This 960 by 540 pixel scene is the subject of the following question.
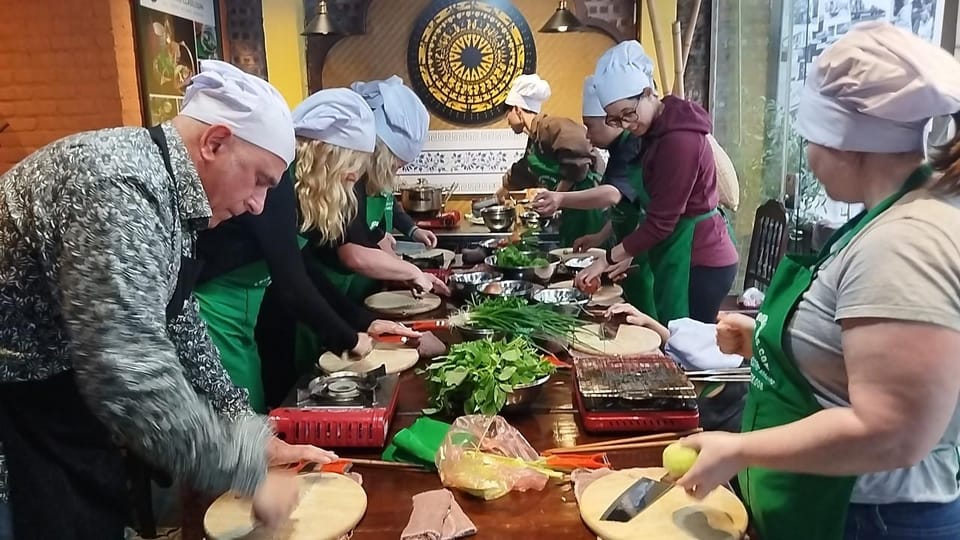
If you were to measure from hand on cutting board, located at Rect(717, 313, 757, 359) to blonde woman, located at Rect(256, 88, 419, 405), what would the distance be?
3.51 ft

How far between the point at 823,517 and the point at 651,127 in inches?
84.0

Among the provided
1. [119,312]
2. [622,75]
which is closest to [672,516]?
[119,312]

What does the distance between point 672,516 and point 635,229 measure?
2297 mm

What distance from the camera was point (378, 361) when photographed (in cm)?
211

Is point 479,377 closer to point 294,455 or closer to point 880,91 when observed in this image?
point 294,455

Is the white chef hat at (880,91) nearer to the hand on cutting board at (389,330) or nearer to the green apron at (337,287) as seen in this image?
the hand on cutting board at (389,330)

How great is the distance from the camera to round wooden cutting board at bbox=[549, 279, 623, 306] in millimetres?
2727

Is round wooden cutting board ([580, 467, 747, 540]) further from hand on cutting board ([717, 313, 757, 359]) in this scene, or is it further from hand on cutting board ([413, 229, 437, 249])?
hand on cutting board ([413, 229, 437, 249])

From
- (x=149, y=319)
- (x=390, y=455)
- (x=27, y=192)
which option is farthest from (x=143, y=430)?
(x=390, y=455)

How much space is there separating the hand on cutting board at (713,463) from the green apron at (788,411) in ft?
0.36

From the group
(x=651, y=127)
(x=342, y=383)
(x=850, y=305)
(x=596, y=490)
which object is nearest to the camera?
(x=850, y=305)

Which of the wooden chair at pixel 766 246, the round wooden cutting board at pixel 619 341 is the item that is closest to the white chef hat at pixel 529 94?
the wooden chair at pixel 766 246

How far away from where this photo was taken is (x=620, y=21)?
573 cm

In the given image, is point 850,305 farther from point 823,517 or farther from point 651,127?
point 651,127
